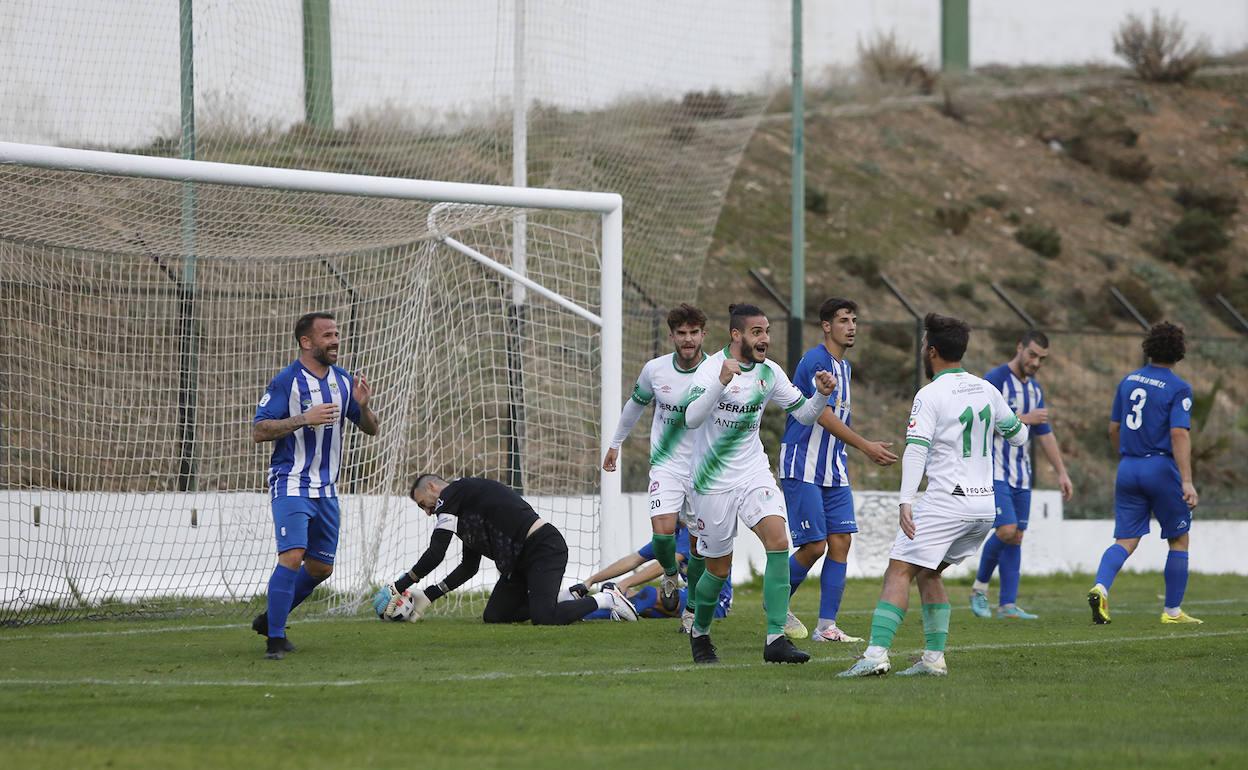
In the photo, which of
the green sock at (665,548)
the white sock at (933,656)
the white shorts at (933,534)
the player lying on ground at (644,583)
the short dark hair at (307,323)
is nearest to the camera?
the white shorts at (933,534)

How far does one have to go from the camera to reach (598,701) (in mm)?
7520

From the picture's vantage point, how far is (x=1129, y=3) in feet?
137

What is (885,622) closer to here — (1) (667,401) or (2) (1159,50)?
(1) (667,401)

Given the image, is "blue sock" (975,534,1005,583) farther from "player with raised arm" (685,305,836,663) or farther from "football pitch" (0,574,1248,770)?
"player with raised arm" (685,305,836,663)

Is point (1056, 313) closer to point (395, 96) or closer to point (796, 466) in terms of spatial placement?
point (395, 96)

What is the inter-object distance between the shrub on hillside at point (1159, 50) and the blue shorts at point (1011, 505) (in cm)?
3266

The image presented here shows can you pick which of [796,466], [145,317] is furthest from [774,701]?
[145,317]

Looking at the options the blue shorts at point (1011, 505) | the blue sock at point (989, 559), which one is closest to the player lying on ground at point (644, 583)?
the blue sock at point (989, 559)

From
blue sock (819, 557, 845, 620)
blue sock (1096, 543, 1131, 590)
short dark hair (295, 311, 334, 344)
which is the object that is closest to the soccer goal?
short dark hair (295, 311, 334, 344)

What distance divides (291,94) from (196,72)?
1207mm

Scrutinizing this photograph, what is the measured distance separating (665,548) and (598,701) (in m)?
3.72

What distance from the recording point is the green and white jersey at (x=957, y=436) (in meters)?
8.37

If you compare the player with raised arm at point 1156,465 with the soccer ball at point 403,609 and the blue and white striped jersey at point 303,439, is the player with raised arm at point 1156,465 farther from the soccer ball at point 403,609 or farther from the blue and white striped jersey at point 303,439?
the blue and white striped jersey at point 303,439

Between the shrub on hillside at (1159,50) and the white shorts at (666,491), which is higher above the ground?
the shrub on hillside at (1159,50)
